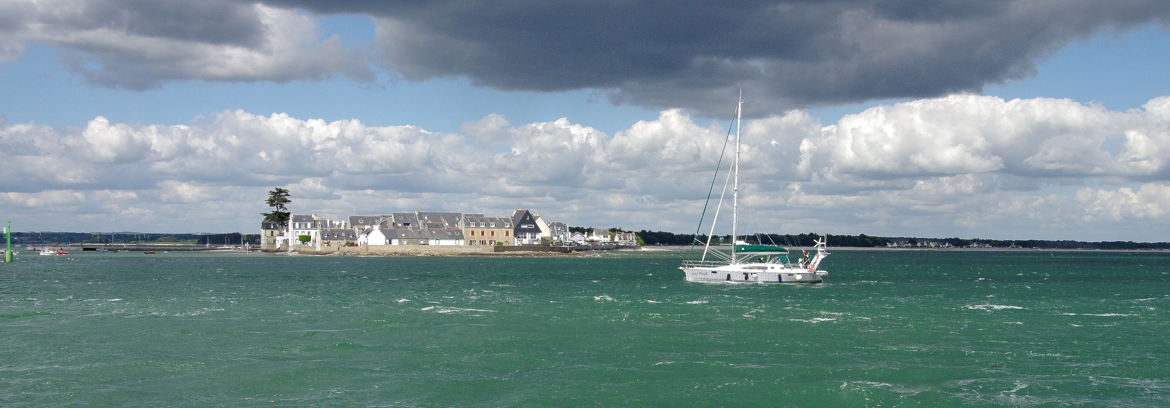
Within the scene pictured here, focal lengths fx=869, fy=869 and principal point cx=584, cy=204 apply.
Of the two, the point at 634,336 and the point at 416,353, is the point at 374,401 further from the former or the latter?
the point at 634,336

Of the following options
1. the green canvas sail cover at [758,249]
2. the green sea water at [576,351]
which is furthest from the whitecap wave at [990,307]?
the green canvas sail cover at [758,249]

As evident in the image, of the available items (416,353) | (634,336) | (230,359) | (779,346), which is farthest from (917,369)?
(230,359)

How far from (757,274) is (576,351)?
154 feet

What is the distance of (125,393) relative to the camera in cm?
2611

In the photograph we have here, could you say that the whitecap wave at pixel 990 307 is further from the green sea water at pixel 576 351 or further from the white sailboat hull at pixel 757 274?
the white sailboat hull at pixel 757 274

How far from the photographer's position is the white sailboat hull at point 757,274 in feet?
257

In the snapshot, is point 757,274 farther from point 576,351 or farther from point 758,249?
point 576,351

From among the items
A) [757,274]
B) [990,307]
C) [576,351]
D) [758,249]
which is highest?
[758,249]

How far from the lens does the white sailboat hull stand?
78312mm

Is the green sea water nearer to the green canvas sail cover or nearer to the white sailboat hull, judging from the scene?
the white sailboat hull

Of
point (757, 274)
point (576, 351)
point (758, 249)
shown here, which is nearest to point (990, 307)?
point (757, 274)

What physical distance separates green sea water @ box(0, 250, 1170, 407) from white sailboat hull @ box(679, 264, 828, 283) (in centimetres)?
1583

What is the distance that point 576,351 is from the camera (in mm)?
34250

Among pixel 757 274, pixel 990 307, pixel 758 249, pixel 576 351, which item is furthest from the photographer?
pixel 758 249
